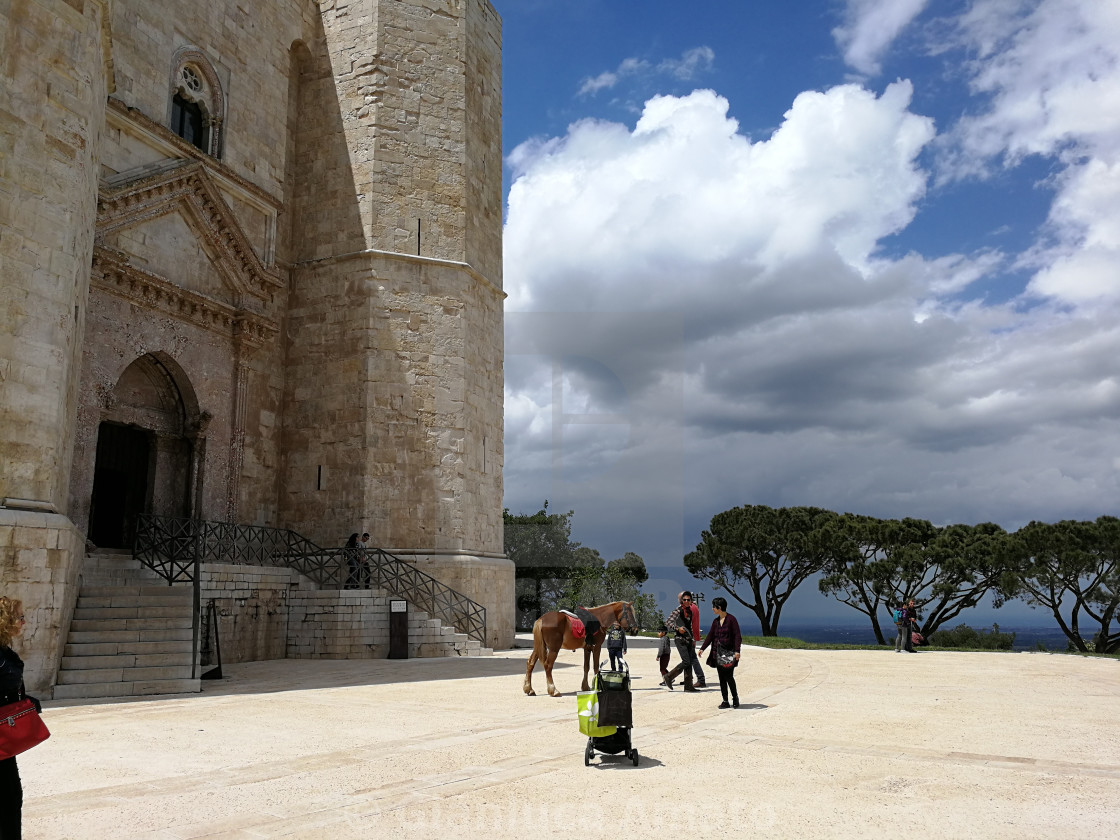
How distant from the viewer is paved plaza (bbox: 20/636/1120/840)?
473 centimetres

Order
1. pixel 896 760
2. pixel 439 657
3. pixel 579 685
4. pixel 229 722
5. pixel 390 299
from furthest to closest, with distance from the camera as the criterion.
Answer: pixel 390 299 → pixel 439 657 → pixel 579 685 → pixel 229 722 → pixel 896 760

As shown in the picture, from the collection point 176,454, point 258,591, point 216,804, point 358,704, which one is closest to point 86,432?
point 176,454

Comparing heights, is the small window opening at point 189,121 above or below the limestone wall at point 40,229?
above

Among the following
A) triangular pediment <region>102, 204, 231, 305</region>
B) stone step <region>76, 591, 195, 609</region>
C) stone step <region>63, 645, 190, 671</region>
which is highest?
triangular pediment <region>102, 204, 231, 305</region>

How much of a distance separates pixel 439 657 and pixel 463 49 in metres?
15.3

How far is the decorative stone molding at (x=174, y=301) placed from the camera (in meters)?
16.1

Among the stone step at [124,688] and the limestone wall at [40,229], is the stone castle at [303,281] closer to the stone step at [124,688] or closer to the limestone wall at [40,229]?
the limestone wall at [40,229]

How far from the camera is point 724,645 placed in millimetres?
9508

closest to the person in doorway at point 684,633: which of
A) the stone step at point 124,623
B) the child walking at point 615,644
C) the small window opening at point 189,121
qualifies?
the child walking at point 615,644

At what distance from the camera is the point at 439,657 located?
1711 cm

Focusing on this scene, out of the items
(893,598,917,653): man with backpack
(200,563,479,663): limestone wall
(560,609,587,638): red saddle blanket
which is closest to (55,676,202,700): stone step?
(560,609,587,638): red saddle blanket

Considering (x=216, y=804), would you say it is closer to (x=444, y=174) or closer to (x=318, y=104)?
(x=444, y=174)

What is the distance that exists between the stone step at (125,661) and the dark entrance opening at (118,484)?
20.9 feet

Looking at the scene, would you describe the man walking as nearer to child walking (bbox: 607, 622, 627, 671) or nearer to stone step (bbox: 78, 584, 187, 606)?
child walking (bbox: 607, 622, 627, 671)
